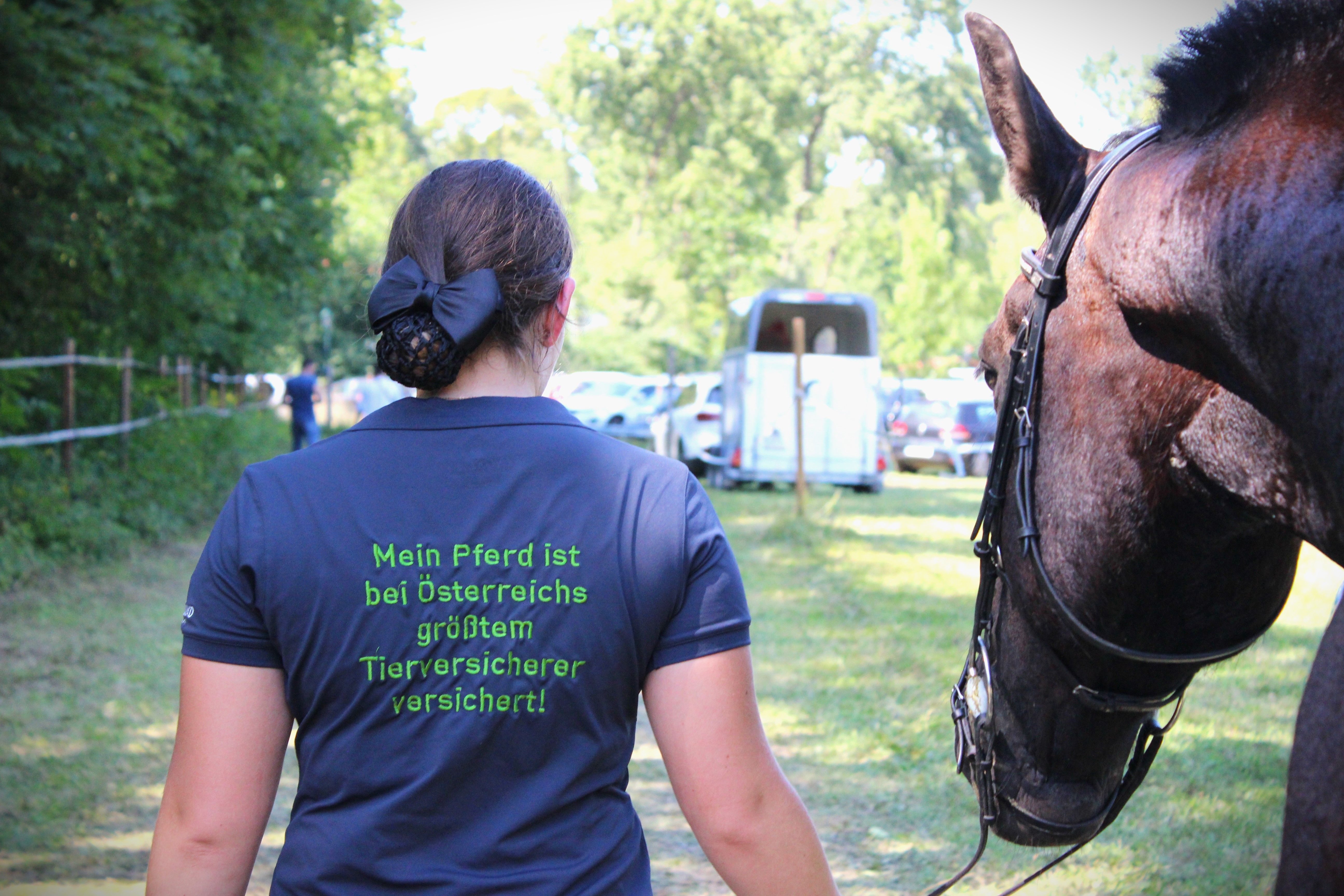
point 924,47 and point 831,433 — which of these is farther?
point 924,47

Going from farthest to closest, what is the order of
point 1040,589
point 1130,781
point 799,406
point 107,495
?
point 799,406 < point 107,495 < point 1130,781 < point 1040,589

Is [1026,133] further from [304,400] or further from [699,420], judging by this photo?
[699,420]

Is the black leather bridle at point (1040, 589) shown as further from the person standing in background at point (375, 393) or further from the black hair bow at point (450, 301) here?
the person standing in background at point (375, 393)

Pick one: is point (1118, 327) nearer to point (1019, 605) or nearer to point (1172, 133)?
point (1172, 133)

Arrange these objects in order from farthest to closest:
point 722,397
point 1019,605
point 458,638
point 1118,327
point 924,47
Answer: point 924,47 < point 722,397 < point 1019,605 < point 1118,327 < point 458,638

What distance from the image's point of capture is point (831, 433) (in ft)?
60.3

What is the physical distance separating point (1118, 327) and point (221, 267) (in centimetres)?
1350

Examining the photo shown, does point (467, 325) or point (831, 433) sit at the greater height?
point (467, 325)

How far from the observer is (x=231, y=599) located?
1.63 metres

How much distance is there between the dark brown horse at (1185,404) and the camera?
1330 millimetres

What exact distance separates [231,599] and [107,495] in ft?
38.6

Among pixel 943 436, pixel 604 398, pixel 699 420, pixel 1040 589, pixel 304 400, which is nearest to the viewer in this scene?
pixel 1040 589

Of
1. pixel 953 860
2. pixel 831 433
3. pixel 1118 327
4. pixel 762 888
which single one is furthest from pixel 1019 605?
pixel 831 433

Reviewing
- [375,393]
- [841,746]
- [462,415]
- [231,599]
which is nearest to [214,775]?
[231,599]
